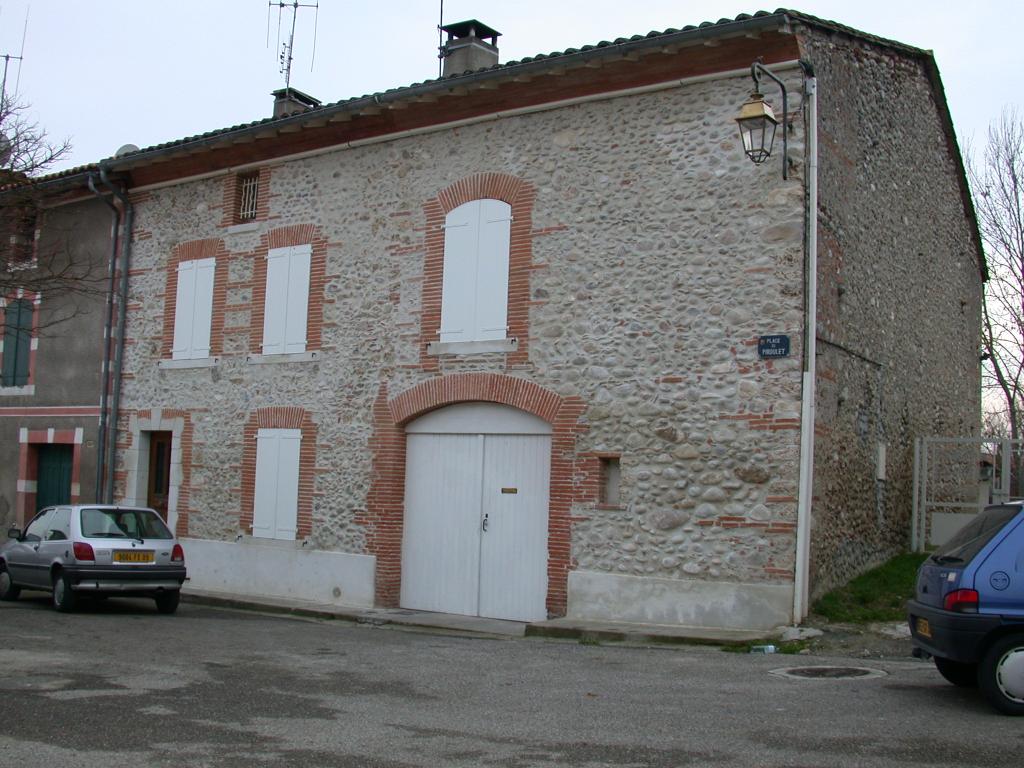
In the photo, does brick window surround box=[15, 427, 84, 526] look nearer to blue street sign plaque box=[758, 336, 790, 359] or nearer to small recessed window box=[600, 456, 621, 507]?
small recessed window box=[600, 456, 621, 507]

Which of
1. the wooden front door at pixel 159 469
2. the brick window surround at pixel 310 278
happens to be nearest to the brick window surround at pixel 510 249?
the brick window surround at pixel 310 278

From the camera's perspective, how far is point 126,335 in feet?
56.0

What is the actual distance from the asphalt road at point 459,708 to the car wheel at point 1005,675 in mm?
151

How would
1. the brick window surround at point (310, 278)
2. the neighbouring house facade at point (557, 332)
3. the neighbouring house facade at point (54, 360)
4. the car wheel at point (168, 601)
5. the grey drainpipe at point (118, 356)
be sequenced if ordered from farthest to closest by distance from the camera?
the neighbouring house facade at point (54, 360) → the grey drainpipe at point (118, 356) → the brick window surround at point (310, 278) → the car wheel at point (168, 601) → the neighbouring house facade at point (557, 332)

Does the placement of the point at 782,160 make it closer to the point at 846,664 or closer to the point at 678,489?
the point at 678,489

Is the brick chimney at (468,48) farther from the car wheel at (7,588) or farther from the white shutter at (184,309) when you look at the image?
the car wheel at (7,588)

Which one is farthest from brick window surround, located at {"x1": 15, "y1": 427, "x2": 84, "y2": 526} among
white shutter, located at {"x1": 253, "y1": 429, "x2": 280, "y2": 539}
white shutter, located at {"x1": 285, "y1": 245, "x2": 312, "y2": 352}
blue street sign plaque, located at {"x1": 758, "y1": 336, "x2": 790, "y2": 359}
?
blue street sign plaque, located at {"x1": 758, "y1": 336, "x2": 790, "y2": 359}

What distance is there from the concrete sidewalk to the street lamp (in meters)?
4.74

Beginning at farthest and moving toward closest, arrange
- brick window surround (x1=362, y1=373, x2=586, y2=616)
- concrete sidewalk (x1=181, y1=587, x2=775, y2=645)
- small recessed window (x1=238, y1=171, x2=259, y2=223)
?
1. small recessed window (x1=238, y1=171, x2=259, y2=223)
2. brick window surround (x1=362, y1=373, x2=586, y2=616)
3. concrete sidewalk (x1=181, y1=587, x2=775, y2=645)

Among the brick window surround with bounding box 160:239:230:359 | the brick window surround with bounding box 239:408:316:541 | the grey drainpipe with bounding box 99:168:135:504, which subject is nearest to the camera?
the brick window surround with bounding box 239:408:316:541

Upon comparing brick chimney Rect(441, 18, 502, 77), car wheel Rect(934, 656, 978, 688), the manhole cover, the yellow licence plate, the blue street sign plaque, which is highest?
brick chimney Rect(441, 18, 502, 77)

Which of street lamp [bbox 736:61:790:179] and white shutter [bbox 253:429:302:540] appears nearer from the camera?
street lamp [bbox 736:61:790:179]

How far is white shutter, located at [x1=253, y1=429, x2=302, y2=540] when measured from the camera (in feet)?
48.2

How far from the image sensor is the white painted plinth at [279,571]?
13.9 m
